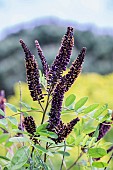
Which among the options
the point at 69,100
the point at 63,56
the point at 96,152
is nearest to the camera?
the point at 63,56

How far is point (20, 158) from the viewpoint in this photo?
3.94 ft

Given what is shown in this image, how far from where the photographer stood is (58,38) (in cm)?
1753

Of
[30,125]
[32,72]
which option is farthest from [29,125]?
[32,72]

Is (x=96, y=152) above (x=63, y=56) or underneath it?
underneath

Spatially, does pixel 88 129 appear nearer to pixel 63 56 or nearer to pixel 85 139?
pixel 85 139

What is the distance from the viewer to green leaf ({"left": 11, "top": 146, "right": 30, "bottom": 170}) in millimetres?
1186

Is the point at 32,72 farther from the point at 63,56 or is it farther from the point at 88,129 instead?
the point at 88,129

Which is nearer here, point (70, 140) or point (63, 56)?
point (63, 56)

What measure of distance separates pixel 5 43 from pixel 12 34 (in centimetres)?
96

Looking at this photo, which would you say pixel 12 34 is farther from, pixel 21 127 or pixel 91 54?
pixel 21 127

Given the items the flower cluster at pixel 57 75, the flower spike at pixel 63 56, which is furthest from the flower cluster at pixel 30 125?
the flower spike at pixel 63 56

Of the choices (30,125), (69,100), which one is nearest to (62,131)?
(30,125)

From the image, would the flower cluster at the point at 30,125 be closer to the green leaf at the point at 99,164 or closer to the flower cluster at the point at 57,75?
the flower cluster at the point at 57,75

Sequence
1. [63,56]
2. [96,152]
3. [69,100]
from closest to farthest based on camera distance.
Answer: [63,56]
[96,152]
[69,100]
